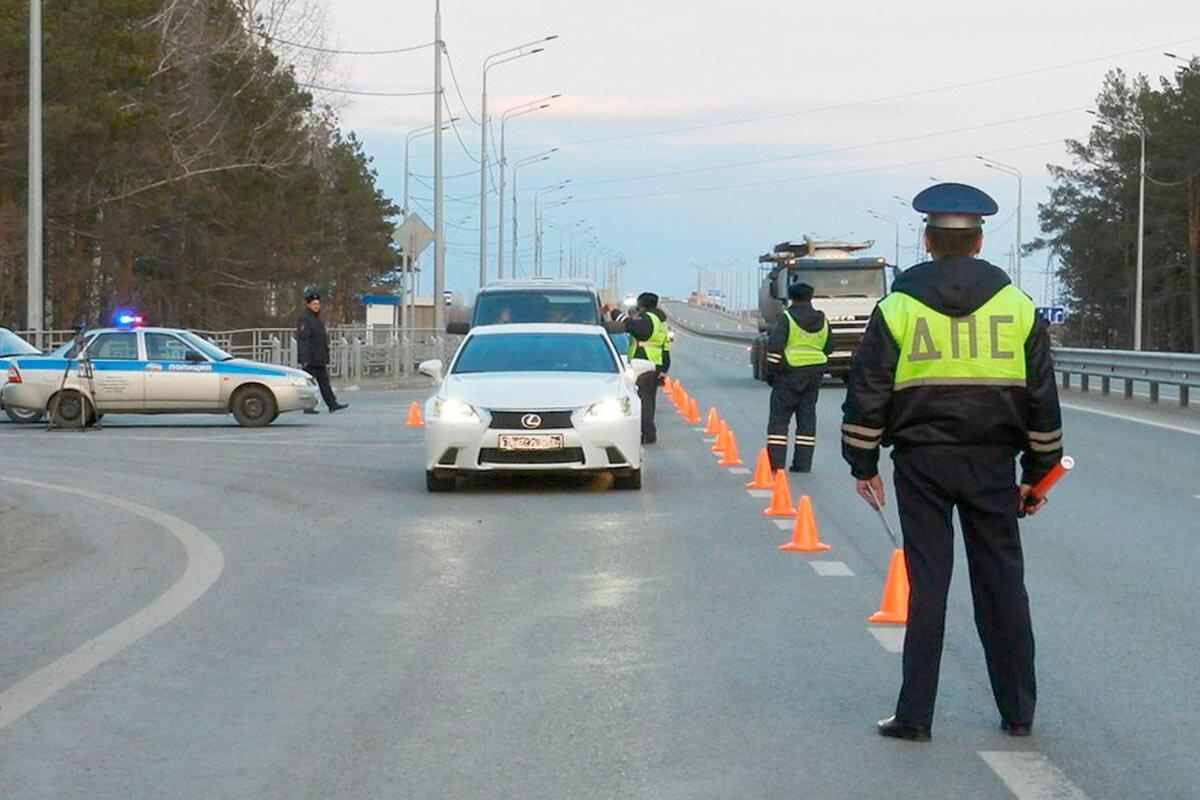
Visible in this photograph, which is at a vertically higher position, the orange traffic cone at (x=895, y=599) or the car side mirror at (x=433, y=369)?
the car side mirror at (x=433, y=369)

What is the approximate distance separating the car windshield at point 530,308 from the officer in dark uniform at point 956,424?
17.4 m

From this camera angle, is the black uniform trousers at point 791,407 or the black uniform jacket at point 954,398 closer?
the black uniform jacket at point 954,398

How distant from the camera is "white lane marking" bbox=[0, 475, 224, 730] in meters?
8.00

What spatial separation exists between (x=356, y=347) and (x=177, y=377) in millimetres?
19036

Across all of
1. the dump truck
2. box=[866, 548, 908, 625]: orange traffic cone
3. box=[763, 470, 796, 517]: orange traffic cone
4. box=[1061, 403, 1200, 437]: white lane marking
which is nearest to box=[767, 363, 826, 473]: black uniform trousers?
box=[763, 470, 796, 517]: orange traffic cone

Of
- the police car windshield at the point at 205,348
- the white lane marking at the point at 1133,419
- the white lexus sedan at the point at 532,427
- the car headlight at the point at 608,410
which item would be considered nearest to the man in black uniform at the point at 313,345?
the police car windshield at the point at 205,348

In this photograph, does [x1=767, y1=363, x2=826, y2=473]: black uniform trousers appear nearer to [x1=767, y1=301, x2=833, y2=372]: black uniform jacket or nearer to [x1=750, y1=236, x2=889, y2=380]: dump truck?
[x1=767, y1=301, x2=833, y2=372]: black uniform jacket

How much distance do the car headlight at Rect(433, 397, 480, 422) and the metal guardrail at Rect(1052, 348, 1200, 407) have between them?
52.7 feet

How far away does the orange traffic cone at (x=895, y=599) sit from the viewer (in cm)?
973

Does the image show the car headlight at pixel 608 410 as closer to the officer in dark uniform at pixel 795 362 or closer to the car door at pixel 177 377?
the officer in dark uniform at pixel 795 362

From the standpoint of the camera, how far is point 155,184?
5762 cm

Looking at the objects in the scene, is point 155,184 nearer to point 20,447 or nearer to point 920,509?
point 20,447

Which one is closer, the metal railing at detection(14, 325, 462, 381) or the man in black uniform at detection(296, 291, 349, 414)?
the man in black uniform at detection(296, 291, 349, 414)

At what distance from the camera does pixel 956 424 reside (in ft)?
23.1
